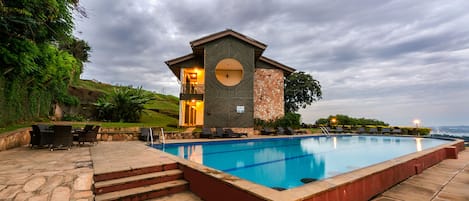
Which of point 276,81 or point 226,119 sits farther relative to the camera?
point 276,81

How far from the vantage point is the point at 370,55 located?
1828cm

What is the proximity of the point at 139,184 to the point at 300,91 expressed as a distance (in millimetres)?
25722

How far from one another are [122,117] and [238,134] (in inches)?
352

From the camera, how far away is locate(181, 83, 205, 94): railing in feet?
52.9

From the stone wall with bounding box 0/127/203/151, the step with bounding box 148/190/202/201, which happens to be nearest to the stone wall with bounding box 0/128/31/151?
the stone wall with bounding box 0/127/203/151

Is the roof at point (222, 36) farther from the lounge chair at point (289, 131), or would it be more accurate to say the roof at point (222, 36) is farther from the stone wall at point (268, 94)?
the lounge chair at point (289, 131)

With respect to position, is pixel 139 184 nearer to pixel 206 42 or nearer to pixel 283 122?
pixel 206 42

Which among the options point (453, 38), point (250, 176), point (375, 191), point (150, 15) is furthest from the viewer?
point (150, 15)

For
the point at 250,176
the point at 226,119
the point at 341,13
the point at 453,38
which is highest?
the point at 341,13

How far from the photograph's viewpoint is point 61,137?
6.46 metres

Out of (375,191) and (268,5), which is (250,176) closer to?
(375,191)

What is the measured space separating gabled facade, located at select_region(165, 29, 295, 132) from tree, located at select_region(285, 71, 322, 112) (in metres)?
9.52

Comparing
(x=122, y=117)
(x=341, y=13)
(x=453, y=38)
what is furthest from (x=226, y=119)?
(x=453, y=38)

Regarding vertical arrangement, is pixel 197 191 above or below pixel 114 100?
below
